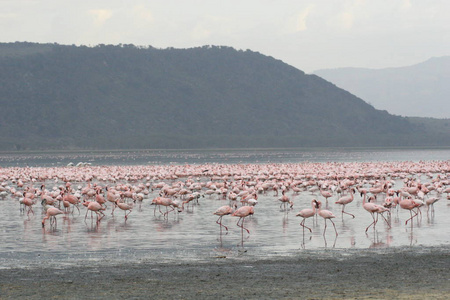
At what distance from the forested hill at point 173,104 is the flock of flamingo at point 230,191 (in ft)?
349

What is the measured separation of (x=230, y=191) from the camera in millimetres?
29578

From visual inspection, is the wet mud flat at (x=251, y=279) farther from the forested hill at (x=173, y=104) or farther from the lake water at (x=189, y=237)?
the forested hill at (x=173, y=104)

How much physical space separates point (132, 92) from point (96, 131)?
20.2 metres

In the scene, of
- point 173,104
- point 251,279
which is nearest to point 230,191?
point 251,279

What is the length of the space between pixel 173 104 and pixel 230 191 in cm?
14241

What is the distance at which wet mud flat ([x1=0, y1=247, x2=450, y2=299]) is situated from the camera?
1177 cm

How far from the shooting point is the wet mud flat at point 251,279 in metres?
11.8

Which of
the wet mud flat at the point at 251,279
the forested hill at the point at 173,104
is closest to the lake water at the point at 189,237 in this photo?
the wet mud flat at the point at 251,279

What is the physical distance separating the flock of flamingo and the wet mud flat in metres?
4.66

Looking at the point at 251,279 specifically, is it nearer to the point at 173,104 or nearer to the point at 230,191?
the point at 230,191

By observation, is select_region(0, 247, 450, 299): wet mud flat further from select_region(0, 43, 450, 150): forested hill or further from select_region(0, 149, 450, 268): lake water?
select_region(0, 43, 450, 150): forested hill

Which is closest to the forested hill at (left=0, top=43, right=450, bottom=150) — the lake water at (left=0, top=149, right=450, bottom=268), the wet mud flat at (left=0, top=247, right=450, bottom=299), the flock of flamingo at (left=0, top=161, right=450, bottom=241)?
the flock of flamingo at (left=0, top=161, right=450, bottom=241)

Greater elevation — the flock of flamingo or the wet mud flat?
the flock of flamingo

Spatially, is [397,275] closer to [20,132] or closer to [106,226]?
[106,226]
